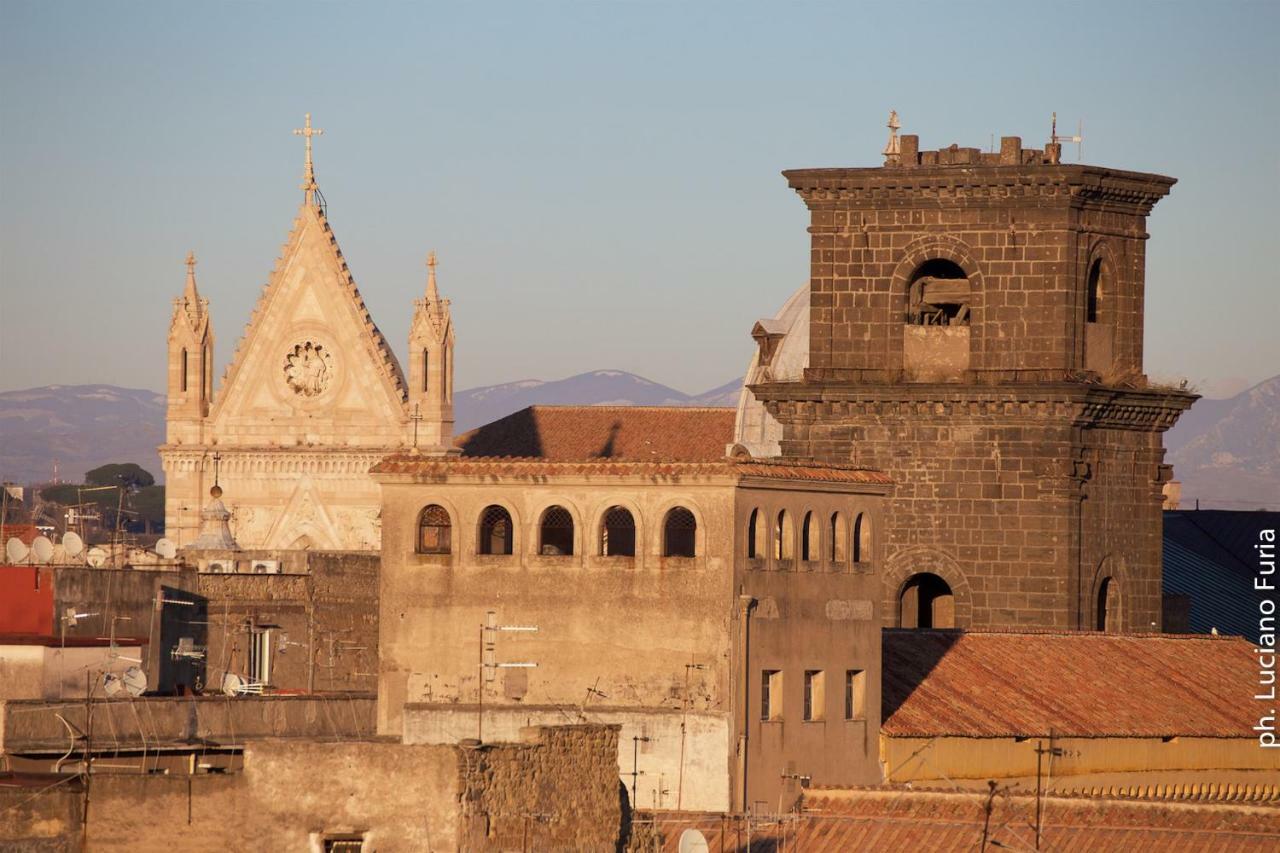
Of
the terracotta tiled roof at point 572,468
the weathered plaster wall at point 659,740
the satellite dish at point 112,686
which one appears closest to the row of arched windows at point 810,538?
Result: the terracotta tiled roof at point 572,468

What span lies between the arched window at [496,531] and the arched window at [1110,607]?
20466 millimetres

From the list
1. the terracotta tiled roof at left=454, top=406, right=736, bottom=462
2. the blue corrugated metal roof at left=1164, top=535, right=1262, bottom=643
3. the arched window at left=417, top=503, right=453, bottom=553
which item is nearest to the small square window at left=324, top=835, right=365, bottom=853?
the arched window at left=417, top=503, right=453, bottom=553

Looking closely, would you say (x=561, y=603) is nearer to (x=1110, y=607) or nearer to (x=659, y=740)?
(x=659, y=740)

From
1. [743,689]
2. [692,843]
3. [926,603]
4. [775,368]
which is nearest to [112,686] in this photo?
[743,689]

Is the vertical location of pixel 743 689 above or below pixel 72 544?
below

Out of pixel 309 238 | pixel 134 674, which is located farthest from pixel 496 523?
pixel 309 238

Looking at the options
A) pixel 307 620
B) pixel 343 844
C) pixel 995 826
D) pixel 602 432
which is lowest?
pixel 343 844

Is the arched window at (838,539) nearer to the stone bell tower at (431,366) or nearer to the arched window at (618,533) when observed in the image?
the arched window at (618,533)

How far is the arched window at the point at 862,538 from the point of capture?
198 ft

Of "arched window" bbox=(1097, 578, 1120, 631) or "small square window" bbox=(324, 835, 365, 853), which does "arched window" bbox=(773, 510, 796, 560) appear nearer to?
"small square window" bbox=(324, 835, 365, 853)

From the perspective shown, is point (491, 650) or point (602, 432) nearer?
point (491, 650)

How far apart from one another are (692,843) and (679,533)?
36.8 ft

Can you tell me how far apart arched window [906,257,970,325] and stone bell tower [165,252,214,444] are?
255 ft

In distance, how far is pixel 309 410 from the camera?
14662 centimetres
